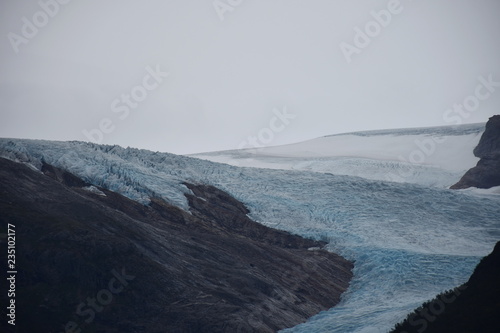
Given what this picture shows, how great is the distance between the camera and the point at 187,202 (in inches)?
1320

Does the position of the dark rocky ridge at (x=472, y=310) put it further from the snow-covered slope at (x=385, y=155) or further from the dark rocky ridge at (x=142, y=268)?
the snow-covered slope at (x=385, y=155)

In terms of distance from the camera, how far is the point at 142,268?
22875mm

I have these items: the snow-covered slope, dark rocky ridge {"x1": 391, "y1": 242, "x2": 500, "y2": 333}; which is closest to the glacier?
dark rocky ridge {"x1": 391, "y1": 242, "x2": 500, "y2": 333}

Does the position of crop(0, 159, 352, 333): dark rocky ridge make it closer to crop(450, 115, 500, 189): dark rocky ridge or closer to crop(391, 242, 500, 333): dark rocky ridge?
crop(391, 242, 500, 333): dark rocky ridge

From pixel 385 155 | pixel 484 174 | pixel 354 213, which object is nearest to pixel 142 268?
pixel 354 213

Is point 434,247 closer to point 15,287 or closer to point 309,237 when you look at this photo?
point 309,237

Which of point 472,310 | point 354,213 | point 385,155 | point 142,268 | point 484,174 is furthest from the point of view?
point 385,155

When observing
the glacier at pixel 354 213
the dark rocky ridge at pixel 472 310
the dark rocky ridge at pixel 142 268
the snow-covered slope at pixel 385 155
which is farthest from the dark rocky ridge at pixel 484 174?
the dark rocky ridge at pixel 472 310

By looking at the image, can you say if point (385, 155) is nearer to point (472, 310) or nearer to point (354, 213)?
point (354, 213)

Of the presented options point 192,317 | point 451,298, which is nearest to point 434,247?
point 451,298

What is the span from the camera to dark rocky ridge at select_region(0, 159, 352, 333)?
67.2ft

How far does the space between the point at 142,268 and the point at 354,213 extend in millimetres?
Answer: 20017

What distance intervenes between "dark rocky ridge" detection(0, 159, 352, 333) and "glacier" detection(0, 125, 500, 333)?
4.44 feet

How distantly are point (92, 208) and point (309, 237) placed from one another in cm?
1374
